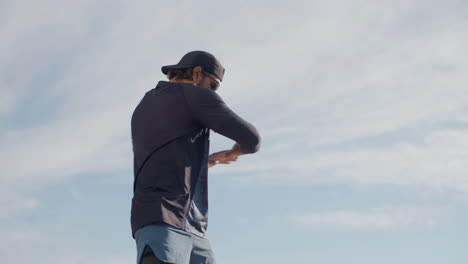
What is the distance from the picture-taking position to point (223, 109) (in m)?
5.93

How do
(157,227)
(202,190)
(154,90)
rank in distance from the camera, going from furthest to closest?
(154,90) < (202,190) < (157,227)

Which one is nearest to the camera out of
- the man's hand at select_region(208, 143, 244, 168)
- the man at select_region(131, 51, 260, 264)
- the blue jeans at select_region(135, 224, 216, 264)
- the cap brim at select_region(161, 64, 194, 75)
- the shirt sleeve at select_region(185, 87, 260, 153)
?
the blue jeans at select_region(135, 224, 216, 264)

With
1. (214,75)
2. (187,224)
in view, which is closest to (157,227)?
(187,224)

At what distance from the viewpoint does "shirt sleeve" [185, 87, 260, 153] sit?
5.91 metres

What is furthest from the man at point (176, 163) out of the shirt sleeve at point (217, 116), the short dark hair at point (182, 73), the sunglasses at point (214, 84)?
the sunglasses at point (214, 84)

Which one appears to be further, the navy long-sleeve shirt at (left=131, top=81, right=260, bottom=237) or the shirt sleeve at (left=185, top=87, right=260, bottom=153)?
the shirt sleeve at (left=185, top=87, right=260, bottom=153)

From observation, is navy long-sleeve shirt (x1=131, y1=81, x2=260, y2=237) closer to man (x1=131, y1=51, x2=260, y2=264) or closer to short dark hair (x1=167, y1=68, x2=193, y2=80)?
man (x1=131, y1=51, x2=260, y2=264)

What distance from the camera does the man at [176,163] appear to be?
5551 millimetres

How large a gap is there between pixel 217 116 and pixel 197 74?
71 cm

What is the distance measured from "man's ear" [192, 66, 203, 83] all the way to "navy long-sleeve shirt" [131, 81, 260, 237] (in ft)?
1.03

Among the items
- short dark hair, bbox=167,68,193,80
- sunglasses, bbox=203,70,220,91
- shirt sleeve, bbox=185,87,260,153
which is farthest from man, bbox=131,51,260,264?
sunglasses, bbox=203,70,220,91

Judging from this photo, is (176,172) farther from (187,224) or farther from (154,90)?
(154,90)

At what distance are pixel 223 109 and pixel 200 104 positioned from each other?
0.20m

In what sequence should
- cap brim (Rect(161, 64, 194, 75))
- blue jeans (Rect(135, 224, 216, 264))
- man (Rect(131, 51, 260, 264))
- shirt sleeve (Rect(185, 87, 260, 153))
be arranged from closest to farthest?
blue jeans (Rect(135, 224, 216, 264)), man (Rect(131, 51, 260, 264)), shirt sleeve (Rect(185, 87, 260, 153)), cap brim (Rect(161, 64, 194, 75))
